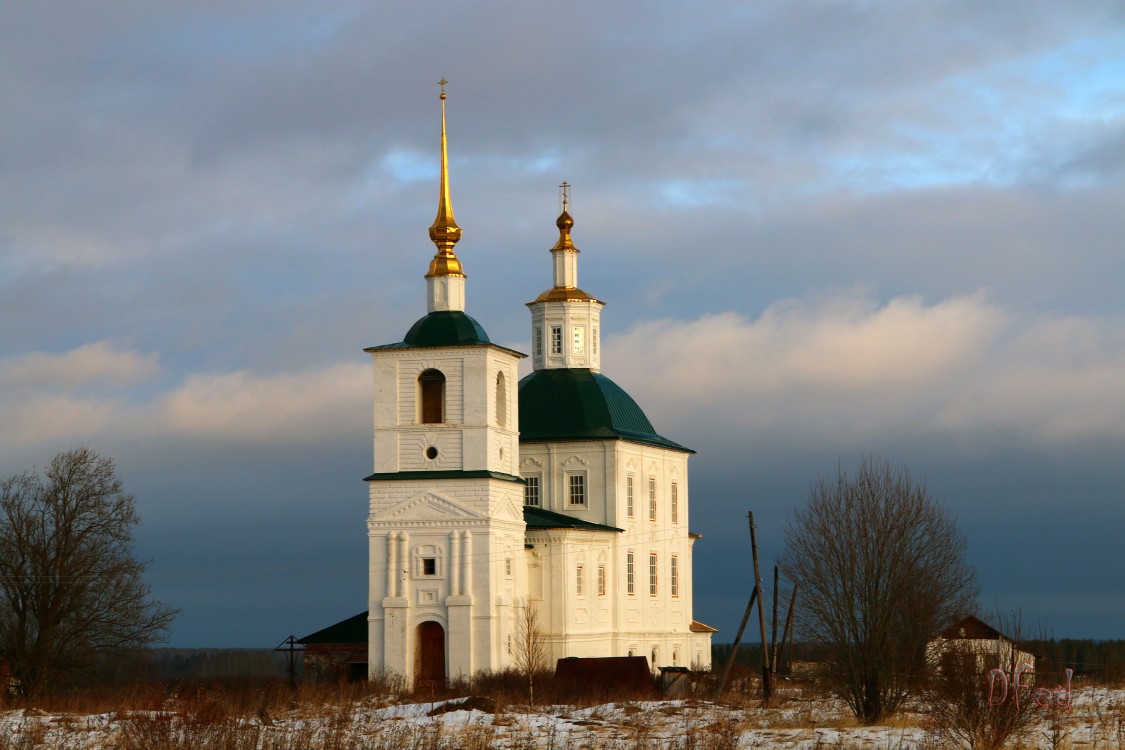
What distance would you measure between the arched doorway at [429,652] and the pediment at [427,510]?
8.87 ft

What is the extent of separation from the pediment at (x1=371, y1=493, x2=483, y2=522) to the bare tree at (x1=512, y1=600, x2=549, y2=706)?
312 cm

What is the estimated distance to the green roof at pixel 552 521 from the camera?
50.4m

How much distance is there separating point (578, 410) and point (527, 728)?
25.2 m

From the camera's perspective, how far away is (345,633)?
50.2 meters

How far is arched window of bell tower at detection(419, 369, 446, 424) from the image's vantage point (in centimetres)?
4688

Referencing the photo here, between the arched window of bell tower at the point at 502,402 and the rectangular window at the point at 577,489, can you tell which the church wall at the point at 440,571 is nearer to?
the arched window of bell tower at the point at 502,402

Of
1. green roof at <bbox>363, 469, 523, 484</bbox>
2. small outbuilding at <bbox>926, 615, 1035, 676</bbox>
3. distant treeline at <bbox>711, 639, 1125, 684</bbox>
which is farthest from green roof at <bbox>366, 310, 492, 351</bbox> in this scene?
small outbuilding at <bbox>926, 615, 1035, 676</bbox>

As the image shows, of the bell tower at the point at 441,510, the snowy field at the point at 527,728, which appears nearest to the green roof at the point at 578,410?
the bell tower at the point at 441,510

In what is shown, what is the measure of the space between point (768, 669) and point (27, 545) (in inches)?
733

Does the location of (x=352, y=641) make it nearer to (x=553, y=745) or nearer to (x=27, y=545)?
(x=27, y=545)

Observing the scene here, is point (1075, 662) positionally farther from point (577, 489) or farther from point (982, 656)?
point (982, 656)

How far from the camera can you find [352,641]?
49531 mm

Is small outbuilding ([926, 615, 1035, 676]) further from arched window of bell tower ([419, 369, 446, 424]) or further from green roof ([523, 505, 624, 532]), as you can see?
green roof ([523, 505, 624, 532])

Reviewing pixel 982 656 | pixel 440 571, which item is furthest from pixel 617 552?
pixel 982 656
